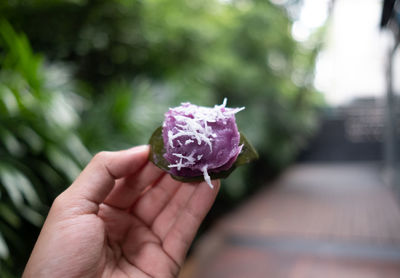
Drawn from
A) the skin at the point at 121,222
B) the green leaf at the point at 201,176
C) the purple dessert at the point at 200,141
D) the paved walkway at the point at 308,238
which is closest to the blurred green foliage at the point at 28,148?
the skin at the point at 121,222

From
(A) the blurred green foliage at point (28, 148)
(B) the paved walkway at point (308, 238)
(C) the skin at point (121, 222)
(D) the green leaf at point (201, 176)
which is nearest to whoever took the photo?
(C) the skin at point (121, 222)

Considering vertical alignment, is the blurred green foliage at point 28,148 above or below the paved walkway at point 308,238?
above

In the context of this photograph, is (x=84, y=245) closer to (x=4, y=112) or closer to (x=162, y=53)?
(x=4, y=112)

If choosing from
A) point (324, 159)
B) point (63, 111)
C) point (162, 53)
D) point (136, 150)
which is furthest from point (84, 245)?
point (324, 159)

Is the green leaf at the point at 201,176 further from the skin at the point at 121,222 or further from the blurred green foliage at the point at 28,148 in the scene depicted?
the blurred green foliage at the point at 28,148

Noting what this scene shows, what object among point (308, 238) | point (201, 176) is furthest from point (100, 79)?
point (308, 238)

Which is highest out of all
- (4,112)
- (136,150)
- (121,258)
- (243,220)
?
(4,112)
